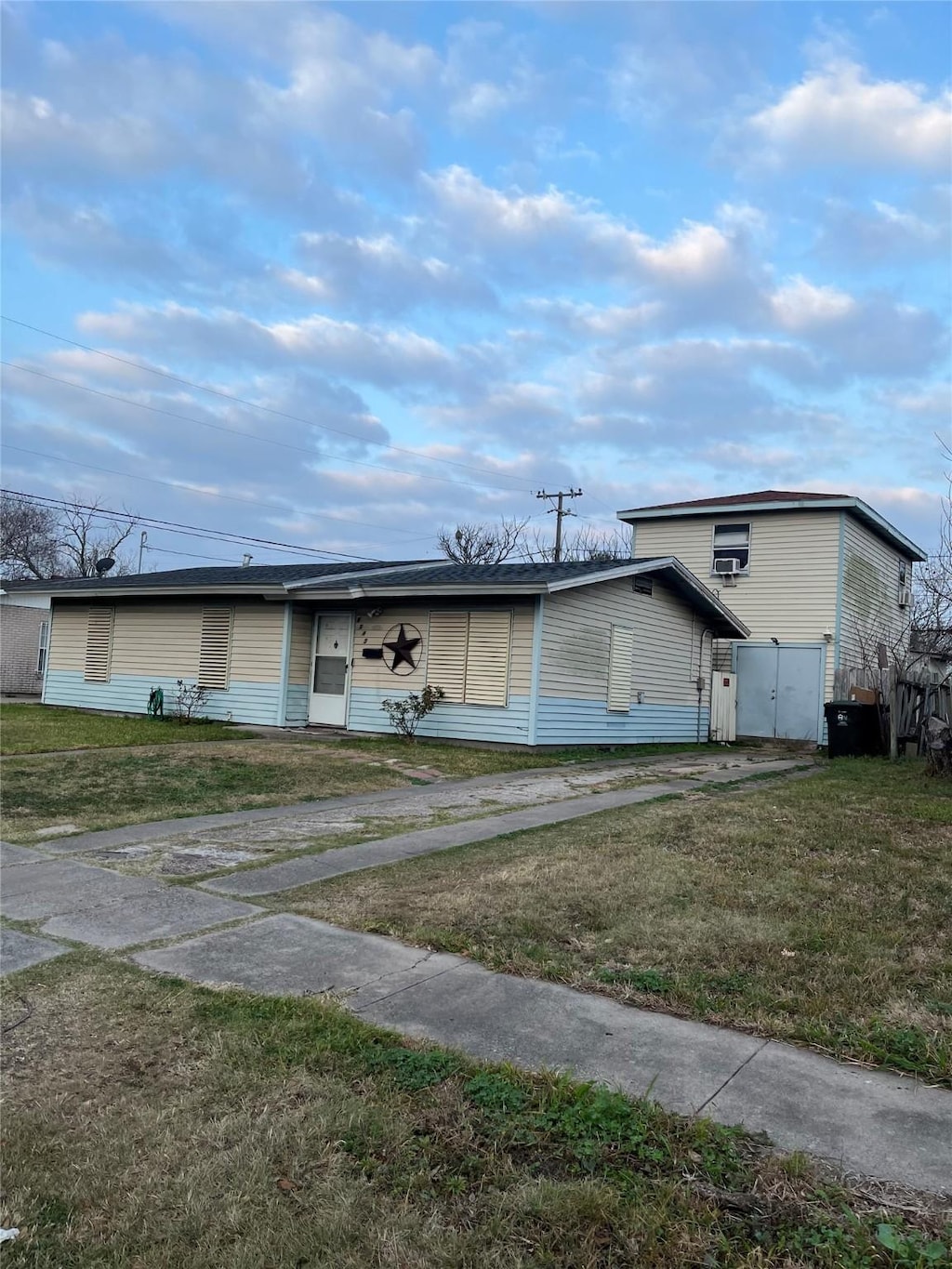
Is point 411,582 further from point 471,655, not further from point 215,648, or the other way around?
point 215,648

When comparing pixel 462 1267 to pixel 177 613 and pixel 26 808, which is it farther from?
pixel 177 613

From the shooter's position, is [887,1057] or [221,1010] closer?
[887,1057]

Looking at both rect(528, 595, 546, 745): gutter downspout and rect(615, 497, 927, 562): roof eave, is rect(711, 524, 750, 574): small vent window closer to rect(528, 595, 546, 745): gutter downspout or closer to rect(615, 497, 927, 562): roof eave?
rect(615, 497, 927, 562): roof eave

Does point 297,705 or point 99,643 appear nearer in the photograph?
point 297,705

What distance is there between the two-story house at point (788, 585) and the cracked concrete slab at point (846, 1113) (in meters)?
18.3

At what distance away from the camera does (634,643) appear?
1723cm

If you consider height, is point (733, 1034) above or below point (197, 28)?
below

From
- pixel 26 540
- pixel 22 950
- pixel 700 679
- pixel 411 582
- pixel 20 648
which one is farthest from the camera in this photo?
pixel 26 540

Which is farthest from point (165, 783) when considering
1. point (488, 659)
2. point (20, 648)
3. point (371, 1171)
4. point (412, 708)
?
point (20, 648)

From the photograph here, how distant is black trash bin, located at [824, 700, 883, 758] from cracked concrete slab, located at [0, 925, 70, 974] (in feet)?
47.1

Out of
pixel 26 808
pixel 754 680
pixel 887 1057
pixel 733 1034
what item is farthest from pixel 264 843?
pixel 754 680

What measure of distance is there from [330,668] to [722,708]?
30.9 feet

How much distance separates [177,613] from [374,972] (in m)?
15.4

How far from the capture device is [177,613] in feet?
60.1
